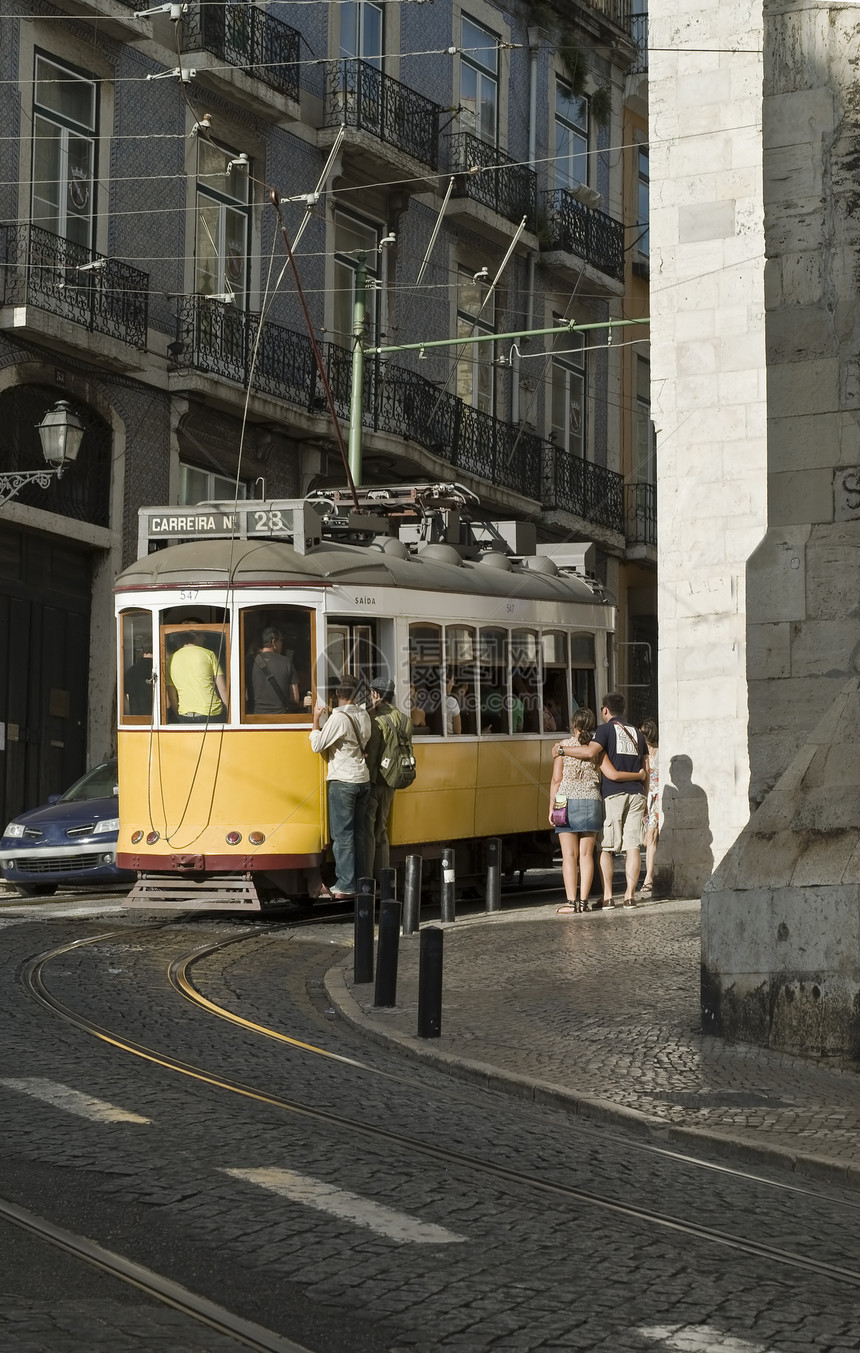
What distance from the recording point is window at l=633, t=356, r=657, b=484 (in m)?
35.4

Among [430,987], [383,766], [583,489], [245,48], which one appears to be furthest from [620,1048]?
[583,489]

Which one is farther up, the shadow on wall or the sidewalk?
the shadow on wall

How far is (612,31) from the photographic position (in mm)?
34062

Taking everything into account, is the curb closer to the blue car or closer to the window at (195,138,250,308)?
the blue car

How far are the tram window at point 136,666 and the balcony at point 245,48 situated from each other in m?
11.0

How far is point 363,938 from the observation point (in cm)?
1176

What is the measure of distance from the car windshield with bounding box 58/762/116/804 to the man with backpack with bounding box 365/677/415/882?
3672 mm

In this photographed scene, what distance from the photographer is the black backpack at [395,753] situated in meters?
15.7

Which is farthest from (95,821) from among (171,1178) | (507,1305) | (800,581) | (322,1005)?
(507,1305)

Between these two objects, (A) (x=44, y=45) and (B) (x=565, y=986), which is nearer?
(B) (x=565, y=986)

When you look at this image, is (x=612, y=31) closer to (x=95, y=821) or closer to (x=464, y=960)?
(x=95, y=821)

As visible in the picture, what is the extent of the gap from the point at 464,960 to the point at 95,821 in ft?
19.3

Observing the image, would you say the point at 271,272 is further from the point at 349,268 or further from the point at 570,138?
the point at 570,138

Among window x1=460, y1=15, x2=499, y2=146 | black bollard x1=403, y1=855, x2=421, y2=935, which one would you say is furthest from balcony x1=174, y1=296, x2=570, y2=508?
black bollard x1=403, y1=855, x2=421, y2=935
